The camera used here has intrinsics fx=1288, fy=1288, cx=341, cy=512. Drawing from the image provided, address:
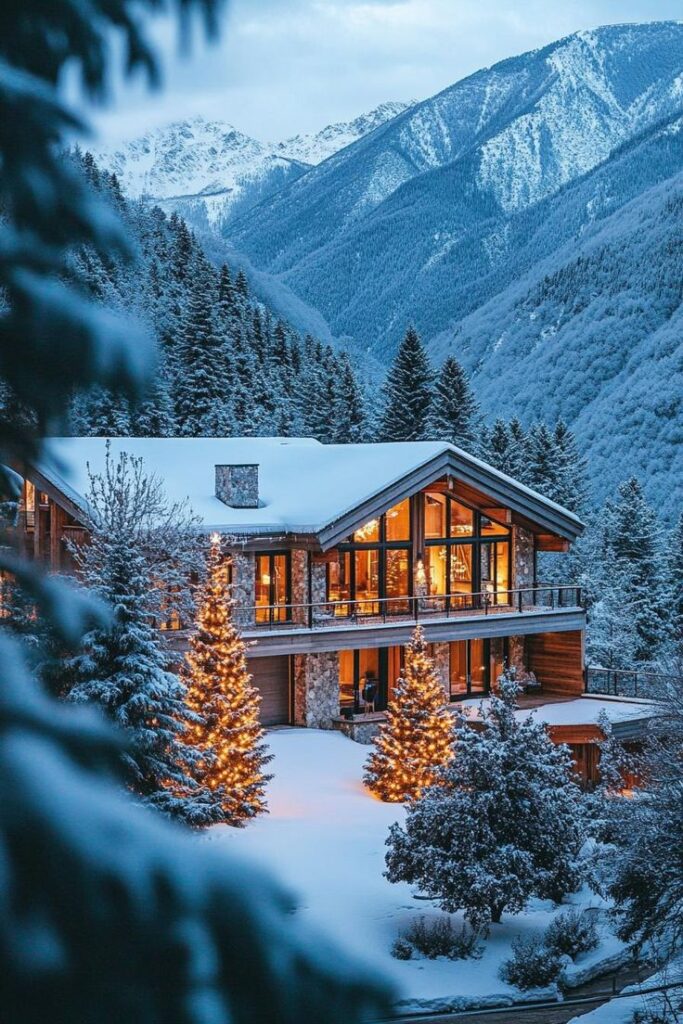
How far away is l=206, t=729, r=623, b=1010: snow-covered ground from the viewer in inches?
624

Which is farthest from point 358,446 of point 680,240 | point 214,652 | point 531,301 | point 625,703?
point 531,301

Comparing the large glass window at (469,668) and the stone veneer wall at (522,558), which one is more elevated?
the stone veneer wall at (522,558)

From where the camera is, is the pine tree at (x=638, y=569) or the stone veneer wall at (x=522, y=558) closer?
the stone veneer wall at (x=522, y=558)

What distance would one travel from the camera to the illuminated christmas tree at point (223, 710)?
20344 mm

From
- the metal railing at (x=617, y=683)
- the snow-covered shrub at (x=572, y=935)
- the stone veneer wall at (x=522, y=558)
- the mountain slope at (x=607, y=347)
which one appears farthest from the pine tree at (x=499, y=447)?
the mountain slope at (x=607, y=347)

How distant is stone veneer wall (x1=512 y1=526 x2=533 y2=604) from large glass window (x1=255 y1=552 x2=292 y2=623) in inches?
255

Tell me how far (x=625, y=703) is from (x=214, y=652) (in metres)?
12.3

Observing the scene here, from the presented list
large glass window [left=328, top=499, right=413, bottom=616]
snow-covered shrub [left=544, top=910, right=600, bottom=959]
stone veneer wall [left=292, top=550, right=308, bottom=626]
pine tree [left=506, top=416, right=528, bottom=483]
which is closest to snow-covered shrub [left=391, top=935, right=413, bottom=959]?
snow-covered shrub [left=544, top=910, right=600, bottom=959]

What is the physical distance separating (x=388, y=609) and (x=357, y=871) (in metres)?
12.4

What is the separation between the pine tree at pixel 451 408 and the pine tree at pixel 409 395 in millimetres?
519

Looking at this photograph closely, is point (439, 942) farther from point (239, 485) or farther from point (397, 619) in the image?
point (239, 485)

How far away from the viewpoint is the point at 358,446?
3438cm

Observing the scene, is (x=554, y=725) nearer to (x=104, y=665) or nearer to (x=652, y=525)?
(x=104, y=665)

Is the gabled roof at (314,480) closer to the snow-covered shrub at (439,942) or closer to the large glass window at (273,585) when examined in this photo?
the large glass window at (273,585)
